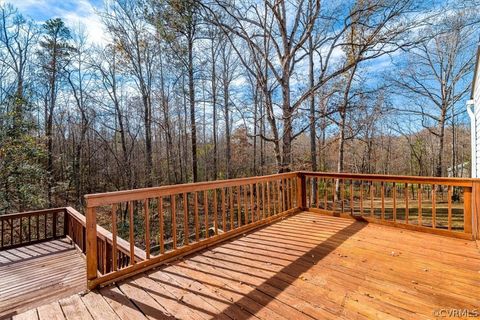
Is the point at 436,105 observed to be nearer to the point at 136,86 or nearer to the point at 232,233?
the point at 232,233

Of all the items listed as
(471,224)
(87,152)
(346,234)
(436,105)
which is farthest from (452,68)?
(87,152)

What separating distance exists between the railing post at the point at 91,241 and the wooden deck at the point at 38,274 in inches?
46.4

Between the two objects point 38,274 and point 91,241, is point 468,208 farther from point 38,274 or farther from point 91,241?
point 38,274

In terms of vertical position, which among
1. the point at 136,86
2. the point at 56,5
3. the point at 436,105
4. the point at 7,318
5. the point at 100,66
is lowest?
the point at 7,318

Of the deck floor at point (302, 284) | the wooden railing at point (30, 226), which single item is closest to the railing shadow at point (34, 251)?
the wooden railing at point (30, 226)

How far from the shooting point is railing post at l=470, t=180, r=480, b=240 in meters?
3.33

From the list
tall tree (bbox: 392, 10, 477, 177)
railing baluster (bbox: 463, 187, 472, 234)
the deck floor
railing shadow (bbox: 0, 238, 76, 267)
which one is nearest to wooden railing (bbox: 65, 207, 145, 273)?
railing shadow (bbox: 0, 238, 76, 267)

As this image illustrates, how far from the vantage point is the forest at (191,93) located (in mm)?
7082

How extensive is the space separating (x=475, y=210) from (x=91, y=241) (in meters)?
4.71

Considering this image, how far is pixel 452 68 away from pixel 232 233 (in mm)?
14968

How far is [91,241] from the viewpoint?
2377 millimetres

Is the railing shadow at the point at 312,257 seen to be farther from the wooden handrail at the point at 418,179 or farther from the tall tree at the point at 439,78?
the tall tree at the point at 439,78

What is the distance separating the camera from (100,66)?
12.7m

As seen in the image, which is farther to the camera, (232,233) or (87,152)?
(87,152)
